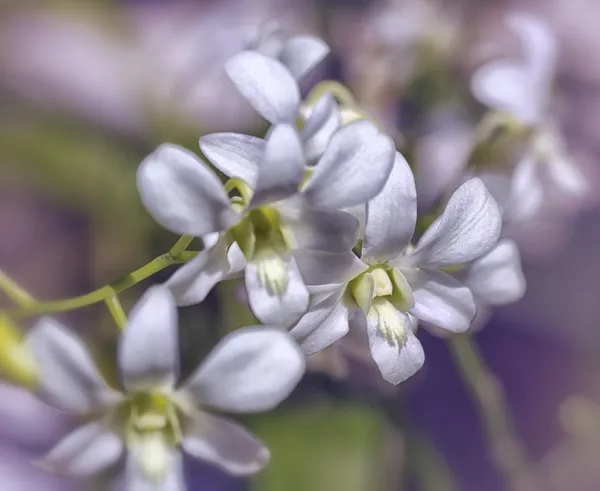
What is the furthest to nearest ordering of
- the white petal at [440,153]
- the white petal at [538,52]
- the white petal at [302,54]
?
the white petal at [440,153] < the white petal at [538,52] < the white petal at [302,54]

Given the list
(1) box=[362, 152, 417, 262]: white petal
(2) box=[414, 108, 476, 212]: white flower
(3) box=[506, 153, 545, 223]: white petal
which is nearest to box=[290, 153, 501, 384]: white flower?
(1) box=[362, 152, 417, 262]: white petal

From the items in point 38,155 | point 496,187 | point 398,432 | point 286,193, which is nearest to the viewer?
point 286,193

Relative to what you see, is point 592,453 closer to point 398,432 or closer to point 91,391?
point 398,432

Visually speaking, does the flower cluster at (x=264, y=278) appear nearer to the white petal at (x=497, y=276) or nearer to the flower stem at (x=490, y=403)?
the white petal at (x=497, y=276)

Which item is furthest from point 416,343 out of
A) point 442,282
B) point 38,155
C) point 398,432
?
point 38,155

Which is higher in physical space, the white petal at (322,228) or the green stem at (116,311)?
the white petal at (322,228)

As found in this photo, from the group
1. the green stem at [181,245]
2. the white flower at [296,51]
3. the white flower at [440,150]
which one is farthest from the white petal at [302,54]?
the white flower at [440,150]

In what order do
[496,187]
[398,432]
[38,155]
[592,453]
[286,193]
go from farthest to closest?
[592,453]
[38,155]
[398,432]
[496,187]
[286,193]
